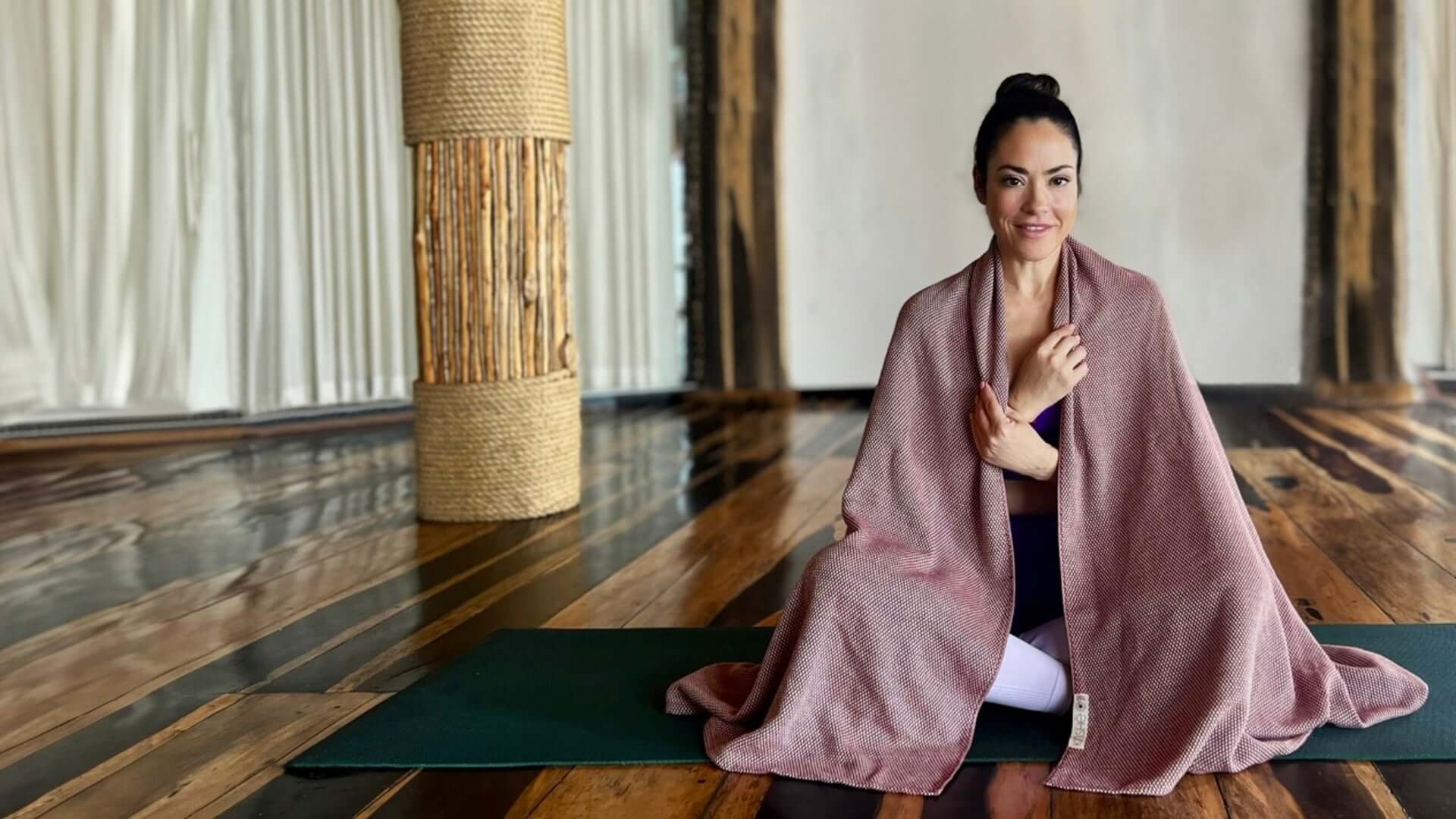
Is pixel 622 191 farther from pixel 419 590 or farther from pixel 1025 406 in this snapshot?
pixel 1025 406

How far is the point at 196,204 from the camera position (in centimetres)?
520

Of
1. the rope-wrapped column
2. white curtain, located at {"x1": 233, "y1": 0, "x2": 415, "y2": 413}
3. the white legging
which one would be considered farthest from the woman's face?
white curtain, located at {"x1": 233, "y1": 0, "x2": 415, "y2": 413}

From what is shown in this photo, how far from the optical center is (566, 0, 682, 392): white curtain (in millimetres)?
6156

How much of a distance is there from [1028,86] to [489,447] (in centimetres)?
204

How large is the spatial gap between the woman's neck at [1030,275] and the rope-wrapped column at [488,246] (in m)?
1.86

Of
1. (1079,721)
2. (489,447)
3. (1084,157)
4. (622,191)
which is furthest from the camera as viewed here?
(622,191)

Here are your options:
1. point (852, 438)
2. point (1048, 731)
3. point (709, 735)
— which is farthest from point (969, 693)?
point (852, 438)

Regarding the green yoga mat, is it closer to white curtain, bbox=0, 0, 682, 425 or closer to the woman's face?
the woman's face

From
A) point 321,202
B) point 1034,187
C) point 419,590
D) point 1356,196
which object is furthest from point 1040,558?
point 1356,196

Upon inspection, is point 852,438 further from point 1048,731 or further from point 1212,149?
point 1048,731

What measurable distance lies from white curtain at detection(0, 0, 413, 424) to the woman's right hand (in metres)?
4.03

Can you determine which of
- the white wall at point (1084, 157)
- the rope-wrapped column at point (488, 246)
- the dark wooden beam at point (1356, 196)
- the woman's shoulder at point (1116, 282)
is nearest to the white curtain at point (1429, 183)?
the dark wooden beam at point (1356, 196)

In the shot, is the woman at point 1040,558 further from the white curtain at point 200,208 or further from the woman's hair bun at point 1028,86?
the white curtain at point 200,208

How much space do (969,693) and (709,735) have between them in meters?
0.35
